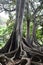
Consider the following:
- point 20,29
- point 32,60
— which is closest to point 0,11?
point 20,29

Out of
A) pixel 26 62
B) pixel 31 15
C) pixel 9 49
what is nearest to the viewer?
pixel 26 62

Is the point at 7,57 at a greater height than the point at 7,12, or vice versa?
the point at 7,12

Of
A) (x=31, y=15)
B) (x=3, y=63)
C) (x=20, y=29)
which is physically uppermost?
(x=31, y=15)

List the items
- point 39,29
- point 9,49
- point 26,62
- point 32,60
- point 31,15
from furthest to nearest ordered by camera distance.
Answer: point 39,29
point 31,15
point 9,49
point 32,60
point 26,62

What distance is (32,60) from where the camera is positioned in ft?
14.1

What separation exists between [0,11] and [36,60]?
324 cm

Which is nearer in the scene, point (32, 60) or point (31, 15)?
point (32, 60)

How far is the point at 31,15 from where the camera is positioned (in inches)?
263

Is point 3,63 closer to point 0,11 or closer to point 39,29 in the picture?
point 0,11

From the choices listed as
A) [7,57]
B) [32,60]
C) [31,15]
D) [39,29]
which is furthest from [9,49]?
[39,29]

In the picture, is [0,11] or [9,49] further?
[0,11]

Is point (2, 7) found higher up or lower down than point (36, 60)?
higher up

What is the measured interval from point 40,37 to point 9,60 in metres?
4.63

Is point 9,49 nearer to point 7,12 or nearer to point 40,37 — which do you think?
point 7,12
